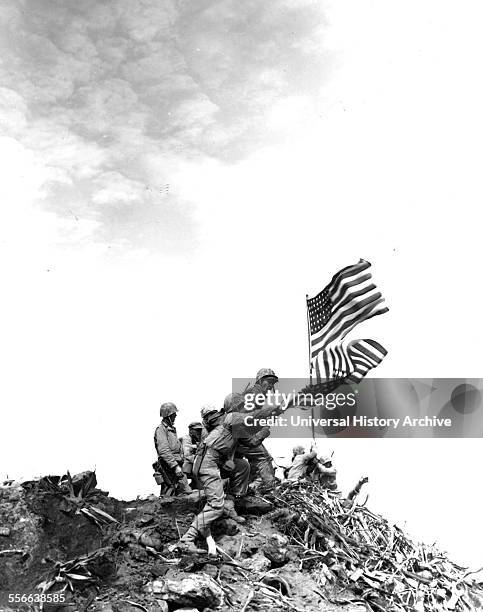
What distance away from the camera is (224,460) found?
882 cm

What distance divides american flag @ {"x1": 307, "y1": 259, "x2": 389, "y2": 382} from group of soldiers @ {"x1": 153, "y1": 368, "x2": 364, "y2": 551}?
167 centimetres

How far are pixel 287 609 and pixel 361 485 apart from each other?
4264mm

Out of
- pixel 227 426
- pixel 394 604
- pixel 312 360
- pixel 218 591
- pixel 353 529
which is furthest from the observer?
pixel 312 360

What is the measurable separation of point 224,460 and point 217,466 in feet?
0.91

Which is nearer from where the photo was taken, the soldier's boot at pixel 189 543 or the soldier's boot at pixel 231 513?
the soldier's boot at pixel 189 543

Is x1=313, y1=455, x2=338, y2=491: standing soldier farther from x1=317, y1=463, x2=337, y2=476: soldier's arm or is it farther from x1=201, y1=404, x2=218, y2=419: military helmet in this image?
x1=201, y1=404, x2=218, y2=419: military helmet

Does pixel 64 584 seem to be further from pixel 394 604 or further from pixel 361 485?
pixel 361 485

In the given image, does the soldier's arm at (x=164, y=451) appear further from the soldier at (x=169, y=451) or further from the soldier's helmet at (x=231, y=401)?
the soldier's helmet at (x=231, y=401)

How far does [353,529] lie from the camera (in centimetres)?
966

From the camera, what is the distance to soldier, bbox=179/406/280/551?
26.3 feet

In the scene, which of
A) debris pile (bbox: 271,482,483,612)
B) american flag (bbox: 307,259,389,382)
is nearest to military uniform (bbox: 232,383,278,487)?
debris pile (bbox: 271,482,483,612)

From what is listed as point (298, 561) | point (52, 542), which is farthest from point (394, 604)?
point (52, 542)

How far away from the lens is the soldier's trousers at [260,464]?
10.3 meters

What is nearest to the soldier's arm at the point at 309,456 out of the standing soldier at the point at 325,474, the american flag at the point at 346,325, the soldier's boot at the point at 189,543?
the standing soldier at the point at 325,474
